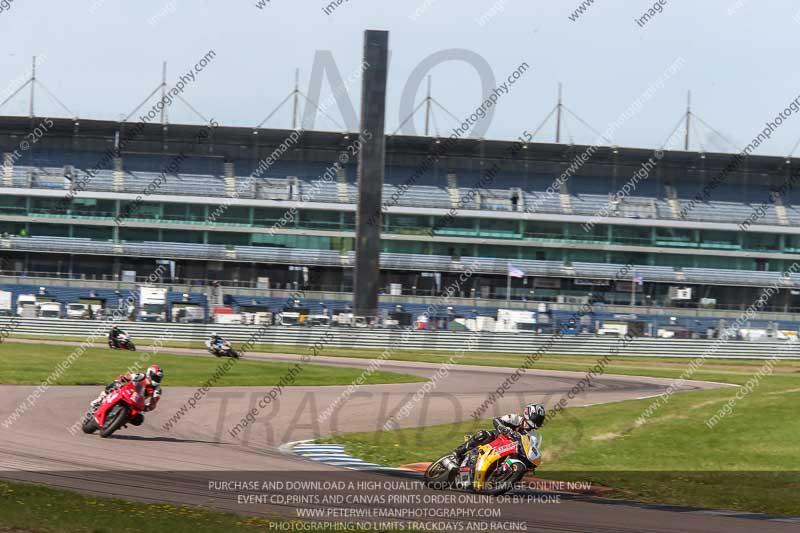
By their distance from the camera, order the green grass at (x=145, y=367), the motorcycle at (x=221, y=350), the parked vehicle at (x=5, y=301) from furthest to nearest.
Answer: the parked vehicle at (x=5, y=301)
the motorcycle at (x=221, y=350)
the green grass at (x=145, y=367)

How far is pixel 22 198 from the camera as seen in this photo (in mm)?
68750

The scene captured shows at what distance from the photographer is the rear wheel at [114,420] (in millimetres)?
17000

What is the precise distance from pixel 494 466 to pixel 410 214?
189 feet

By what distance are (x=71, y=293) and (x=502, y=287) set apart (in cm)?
2906

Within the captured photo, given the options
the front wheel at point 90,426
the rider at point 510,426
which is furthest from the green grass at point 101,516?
the front wheel at point 90,426

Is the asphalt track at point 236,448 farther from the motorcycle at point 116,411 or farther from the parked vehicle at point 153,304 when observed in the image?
the parked vehicle at point 153,304

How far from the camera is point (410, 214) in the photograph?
7069 cm

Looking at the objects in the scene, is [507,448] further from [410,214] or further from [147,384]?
[410,214]

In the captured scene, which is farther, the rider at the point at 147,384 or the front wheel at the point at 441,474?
the rider at the point at 147,384

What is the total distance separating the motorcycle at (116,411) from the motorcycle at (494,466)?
6.41 m

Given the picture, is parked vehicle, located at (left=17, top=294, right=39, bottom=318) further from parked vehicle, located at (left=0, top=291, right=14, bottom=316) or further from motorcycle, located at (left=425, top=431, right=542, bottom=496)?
motorcycle, located at (left=425, top=431, right=542, bottom=496)

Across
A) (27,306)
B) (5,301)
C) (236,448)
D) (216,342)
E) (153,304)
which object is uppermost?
(153,304)

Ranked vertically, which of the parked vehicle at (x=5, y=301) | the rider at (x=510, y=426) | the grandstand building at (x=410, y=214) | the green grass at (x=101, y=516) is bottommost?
the green grass at (x=101, y=516)

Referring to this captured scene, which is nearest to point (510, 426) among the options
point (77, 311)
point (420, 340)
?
point (420, 340)
